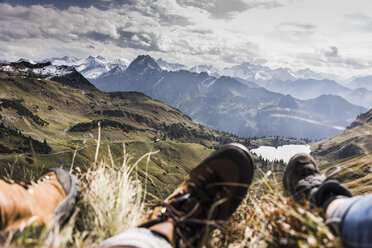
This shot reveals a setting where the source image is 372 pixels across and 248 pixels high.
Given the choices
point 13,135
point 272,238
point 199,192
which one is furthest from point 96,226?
point 13,135

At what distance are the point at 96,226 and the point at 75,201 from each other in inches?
22.3

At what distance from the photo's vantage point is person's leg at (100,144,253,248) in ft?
7.70

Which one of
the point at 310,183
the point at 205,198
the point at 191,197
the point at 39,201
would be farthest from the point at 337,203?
the point at 39,201

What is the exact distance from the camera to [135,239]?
2174 mm

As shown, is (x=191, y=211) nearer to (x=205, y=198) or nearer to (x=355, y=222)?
(x=205, y=198)

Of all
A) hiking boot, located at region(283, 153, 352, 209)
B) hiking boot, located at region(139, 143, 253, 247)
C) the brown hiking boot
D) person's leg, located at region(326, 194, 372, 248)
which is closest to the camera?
person's leg, located at region(326, 194, 372, 248)

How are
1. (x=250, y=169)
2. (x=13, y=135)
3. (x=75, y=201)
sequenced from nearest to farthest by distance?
(x=75, y=201) → (x=250, y=169) → (x=13, y=135)

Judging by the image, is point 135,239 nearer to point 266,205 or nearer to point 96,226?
point 96,226

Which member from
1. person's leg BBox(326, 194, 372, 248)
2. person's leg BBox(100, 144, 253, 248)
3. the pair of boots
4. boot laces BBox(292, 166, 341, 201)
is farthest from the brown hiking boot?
boot laces BBox(292, 166, 341, 201)

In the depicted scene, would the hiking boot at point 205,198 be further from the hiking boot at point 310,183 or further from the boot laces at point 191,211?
the hiking boot at point 310,183

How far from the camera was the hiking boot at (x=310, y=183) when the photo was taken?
2.91 m

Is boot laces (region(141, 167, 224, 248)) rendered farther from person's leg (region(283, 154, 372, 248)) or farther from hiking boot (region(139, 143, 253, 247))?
person's leg (region(283, 154, 372, 248))

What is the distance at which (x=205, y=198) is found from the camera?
330 centimetres

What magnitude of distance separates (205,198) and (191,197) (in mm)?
183
